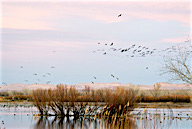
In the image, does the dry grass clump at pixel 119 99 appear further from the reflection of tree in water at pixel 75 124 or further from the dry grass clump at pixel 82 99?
the reflection of tree in water at pixel 75 124

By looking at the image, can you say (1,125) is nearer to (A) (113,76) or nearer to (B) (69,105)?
(B) (69,105)

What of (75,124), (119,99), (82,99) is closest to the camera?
(75,124)

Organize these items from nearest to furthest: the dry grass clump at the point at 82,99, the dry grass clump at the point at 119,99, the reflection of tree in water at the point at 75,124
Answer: the reflection of tree in water at the point at 75,124 < the dry grass clump at the point at 119,99 < the dry grass clump at the point at 82,99

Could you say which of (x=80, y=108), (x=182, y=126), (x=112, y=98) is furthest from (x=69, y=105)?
(x=182, y=126)

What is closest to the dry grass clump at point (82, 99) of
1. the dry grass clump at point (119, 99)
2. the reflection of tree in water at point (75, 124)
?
the dry grass clump at point (119, 99)

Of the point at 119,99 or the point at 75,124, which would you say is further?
the point at 119,99

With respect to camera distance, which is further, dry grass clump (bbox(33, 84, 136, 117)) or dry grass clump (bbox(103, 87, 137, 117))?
dry grass clump (bbox(33, 84, 136, 117))

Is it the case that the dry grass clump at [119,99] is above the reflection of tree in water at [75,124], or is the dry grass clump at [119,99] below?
above

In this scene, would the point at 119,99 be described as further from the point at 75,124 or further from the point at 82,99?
the point at 75,124

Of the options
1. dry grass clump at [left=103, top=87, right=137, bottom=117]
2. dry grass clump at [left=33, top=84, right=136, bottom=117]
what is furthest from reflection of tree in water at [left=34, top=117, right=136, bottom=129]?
dry grass clump at [left=33, top=84, right=136, bottom=117]

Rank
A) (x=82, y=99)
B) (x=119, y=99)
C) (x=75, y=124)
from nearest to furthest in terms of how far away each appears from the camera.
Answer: (x=75, y=124) < (x=119, y=99) < (x=82, y=99)

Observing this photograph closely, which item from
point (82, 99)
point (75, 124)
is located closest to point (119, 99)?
point (82, 99)

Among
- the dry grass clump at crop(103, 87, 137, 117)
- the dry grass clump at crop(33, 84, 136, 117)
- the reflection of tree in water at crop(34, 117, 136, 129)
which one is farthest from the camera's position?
the dry grass clump at crop(33, 84, 136, 117)

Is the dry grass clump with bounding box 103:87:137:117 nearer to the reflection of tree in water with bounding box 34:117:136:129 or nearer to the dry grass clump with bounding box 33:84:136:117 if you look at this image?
the dry grass clump with bounding box 33:84:136:117
